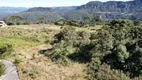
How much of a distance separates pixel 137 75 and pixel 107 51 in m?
6.76

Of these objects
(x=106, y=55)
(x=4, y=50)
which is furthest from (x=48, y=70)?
(x=106, y=55)

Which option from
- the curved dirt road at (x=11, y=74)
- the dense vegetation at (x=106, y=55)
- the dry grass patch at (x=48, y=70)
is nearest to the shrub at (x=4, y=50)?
the curved dirt road at (x=11, y=74)

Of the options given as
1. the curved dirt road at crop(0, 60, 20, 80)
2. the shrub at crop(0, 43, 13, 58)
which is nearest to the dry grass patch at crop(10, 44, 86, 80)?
the curved dirt road at crop(0, 60, 20, 80)

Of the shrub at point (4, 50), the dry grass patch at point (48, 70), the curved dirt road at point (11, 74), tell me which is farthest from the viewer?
the shrub at point (4, 50)

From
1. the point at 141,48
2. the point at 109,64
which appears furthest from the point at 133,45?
the point at 109,64

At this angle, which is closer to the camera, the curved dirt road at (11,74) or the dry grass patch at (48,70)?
the curved dirt road at (11,74)

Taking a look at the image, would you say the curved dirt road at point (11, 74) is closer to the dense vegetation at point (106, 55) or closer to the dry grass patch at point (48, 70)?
the dry grass patch at point (48, 70)

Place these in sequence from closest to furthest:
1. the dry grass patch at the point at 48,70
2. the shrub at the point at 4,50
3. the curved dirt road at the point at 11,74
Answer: the curved dirt road at the point at 11,74, the dry grass patch at the point at 48,70, the shrub at the point at 4,50

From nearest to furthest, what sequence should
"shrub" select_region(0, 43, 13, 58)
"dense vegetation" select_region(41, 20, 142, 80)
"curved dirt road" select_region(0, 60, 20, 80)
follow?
1. "curved dirt road" select_region(0, 60, 20, 80)
2. "dense vegetation" select_region(41, 20, 142, 80)
3. "shrub" select_region(0, 43, 13, 58)

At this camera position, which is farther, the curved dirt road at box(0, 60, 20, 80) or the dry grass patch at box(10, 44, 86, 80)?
the dry grass patch at box(10, 44, 86, 80)

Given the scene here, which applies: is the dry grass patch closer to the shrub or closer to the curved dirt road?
the curved dirt road

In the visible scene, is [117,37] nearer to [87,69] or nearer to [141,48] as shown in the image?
[141,48]

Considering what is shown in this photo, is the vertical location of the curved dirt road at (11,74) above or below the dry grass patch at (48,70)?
above

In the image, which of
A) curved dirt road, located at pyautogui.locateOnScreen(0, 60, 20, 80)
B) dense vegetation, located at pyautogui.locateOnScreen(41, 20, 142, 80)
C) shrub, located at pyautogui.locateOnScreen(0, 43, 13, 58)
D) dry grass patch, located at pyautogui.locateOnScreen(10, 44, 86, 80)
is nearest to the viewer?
curved dirt road, located at pyautogui.locateOnScreen(0, 60, 20, 80)
